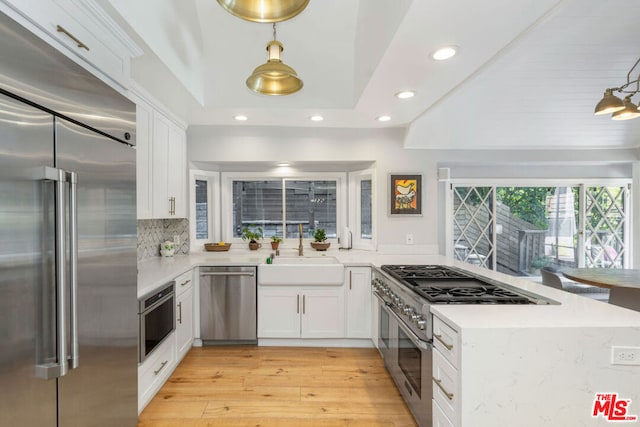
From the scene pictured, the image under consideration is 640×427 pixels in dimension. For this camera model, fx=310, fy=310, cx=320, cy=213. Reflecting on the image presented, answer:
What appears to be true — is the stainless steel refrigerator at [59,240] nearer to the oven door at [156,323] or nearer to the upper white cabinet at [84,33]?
the upper white cabinet at [84,33]

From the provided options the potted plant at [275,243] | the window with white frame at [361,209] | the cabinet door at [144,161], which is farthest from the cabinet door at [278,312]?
the cabinet door at [144,161]

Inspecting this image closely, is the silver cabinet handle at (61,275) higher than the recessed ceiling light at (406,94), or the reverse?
the recessed ceiling light at (406,94)

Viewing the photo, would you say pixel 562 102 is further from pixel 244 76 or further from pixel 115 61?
pixel 115 61

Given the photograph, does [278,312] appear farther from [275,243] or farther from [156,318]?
[156,318]

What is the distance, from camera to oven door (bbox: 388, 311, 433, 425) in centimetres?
168

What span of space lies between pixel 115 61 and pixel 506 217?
4.48m

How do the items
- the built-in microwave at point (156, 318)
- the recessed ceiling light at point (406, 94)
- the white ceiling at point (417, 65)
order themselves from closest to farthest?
the white ceiling at point (417, 65) → the built-in microwave at point (156, 318) → the recessed ceiling light at point (406, 94)

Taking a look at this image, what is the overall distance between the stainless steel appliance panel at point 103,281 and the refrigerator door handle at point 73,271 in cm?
9

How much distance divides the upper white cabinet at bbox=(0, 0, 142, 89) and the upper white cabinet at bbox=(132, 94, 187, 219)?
72 centimetres

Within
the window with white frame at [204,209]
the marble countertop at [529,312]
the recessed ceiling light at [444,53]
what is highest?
the recessed ceiling light at [444,53]

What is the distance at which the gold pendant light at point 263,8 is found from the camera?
126 cm

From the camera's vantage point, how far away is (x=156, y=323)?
2.23 m

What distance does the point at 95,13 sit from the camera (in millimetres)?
1457

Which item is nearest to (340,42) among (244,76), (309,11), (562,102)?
(309,11)
